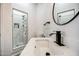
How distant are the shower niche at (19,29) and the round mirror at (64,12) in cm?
36

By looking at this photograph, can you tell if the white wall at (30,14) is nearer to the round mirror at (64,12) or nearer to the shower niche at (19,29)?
the shower niche at (19,29)

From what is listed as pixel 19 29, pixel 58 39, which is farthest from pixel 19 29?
pixel 58 39

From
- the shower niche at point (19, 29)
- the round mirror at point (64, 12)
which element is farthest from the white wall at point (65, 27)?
the shower niche at point (19, 29)

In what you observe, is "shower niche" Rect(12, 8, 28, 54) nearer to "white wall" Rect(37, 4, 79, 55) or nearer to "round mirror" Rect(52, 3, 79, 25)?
"white wall" Rect(37, 4, 79, 55)

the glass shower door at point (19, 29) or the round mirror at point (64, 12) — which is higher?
the round mirror at point (64, 12)

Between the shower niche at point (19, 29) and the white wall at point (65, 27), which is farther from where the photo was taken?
the shower niche at point (19, 29)

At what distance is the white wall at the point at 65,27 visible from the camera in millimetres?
749

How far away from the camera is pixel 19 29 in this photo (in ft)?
2.93

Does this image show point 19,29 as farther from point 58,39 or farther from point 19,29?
point 58,39

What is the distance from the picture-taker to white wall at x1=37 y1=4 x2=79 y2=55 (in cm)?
75

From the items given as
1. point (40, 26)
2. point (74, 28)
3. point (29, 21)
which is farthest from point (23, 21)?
point (74, 28)

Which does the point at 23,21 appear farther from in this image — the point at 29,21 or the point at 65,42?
the point at 65,42

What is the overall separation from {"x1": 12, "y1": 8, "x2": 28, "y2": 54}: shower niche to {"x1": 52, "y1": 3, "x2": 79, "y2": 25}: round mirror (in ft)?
1.18

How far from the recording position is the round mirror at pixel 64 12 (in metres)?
0.76
